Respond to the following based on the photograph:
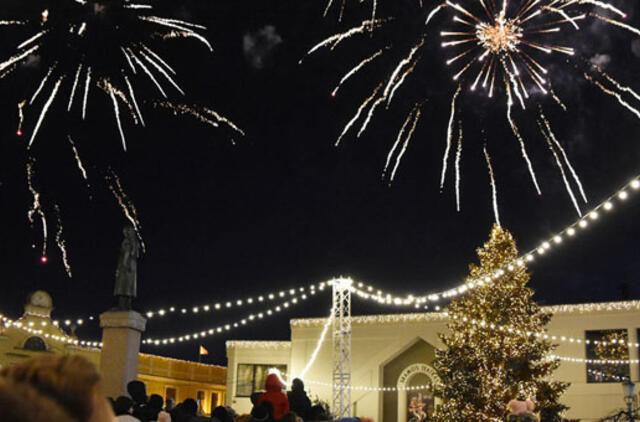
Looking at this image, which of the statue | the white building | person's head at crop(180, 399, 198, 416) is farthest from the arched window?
person's head at crop(180, 399, 198, 416)

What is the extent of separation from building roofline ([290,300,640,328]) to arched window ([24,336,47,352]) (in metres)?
11.4

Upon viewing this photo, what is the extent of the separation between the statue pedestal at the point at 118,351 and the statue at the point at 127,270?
1.51ft

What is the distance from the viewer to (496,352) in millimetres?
23062

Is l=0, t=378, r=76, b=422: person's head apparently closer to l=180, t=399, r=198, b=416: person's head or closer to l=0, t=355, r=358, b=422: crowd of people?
l=0, t=355, r=358, b=422: crowd of people

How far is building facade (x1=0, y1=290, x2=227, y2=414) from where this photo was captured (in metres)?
28.4

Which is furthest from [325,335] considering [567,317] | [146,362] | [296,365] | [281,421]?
[281,421]

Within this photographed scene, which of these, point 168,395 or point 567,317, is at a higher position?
point 567,317

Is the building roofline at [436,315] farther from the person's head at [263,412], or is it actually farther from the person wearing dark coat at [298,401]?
the person's head at [263,412]

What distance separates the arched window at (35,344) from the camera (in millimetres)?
28828

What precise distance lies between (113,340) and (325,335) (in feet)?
61.1

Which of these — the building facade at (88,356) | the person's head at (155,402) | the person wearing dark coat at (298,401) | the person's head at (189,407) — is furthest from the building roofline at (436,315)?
the person's head at (189,407)

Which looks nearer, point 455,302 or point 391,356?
point 455,302

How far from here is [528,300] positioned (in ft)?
77.6

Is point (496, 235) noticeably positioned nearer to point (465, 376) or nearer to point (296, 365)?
point (465, 376)
